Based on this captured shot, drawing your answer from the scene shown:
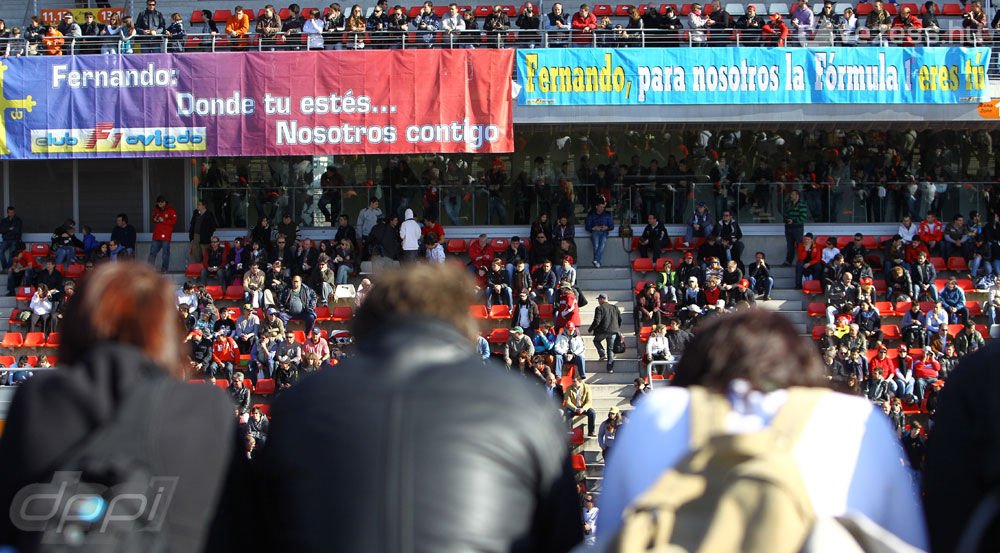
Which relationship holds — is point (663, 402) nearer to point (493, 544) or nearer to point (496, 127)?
point (493, 544)

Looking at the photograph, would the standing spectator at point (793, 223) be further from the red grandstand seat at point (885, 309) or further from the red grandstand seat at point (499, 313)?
the red grandstand seat at point (499, 313)

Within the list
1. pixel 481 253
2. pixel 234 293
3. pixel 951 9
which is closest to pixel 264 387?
pixel 234 293

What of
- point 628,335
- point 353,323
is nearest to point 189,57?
point 628,335

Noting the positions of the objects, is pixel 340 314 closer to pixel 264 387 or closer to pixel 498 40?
pixel 264 387

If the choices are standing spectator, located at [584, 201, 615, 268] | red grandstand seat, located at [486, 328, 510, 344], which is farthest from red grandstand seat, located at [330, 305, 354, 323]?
standing spectator, located at [584, 201, 615, 268]

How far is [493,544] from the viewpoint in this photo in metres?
2.68

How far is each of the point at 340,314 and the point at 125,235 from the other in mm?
5361

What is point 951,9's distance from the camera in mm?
25969

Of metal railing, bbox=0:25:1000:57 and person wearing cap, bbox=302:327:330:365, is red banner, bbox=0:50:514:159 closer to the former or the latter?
metal railing, bbox=0:25:1000:57

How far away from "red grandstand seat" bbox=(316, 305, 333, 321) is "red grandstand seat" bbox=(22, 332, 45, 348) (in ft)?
15.3

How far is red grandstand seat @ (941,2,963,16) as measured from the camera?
26.0 metres

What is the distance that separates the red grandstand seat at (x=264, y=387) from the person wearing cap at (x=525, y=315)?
3.97m

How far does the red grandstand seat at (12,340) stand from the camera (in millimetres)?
20781

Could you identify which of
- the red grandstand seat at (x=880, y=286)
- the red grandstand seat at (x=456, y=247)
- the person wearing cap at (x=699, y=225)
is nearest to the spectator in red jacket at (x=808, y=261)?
the red grandstand seat at (x=880, y=286)
